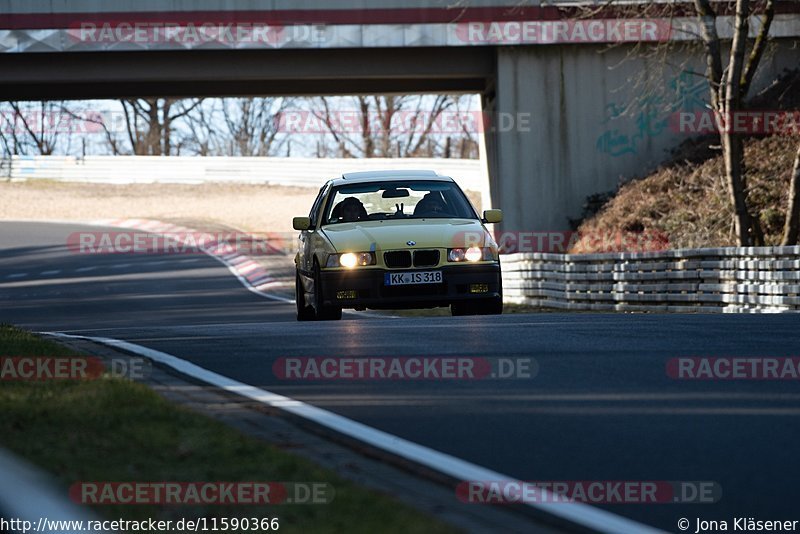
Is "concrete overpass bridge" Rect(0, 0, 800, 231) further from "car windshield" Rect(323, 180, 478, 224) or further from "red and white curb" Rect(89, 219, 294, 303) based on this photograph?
"car windshield" Rect(323, 180, 478, 224)

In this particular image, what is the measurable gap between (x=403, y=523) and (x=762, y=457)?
2133 millimetres

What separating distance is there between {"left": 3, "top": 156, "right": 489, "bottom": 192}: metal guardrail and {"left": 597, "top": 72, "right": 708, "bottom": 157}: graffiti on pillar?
30940 millimetres

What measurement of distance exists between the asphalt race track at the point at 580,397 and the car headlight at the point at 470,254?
77 cm

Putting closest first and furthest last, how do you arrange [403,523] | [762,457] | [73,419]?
1. [403,523]
2. [762,457]
3. [73,419]

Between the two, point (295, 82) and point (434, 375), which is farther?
point (295, 82)

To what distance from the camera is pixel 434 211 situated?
15617mm

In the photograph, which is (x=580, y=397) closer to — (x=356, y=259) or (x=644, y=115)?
(x=356, y=259)

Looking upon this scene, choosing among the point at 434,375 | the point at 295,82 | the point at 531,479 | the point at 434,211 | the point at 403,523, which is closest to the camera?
the point at 403,523

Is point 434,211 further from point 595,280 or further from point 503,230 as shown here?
point 503,230

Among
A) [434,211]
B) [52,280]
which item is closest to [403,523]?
[434,211]

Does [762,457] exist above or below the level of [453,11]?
below

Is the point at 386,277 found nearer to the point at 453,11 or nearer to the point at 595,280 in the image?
the point at 595,280

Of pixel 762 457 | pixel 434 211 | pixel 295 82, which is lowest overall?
pixel 762 457

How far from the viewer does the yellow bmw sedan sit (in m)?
14.6
